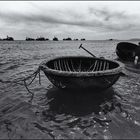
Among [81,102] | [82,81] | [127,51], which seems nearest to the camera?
[82,81]

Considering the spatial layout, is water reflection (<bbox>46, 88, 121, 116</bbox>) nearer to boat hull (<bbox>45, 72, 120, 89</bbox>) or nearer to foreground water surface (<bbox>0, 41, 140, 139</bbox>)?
foreground water surface (<bbox>0, 41, 140, 139</bbox>)

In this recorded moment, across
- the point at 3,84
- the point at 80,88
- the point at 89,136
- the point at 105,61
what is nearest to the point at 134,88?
the point at 105,61

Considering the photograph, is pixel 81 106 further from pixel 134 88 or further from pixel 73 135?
pixel 134 88

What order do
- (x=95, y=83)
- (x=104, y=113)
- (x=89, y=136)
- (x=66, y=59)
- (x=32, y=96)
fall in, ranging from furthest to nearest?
(x=66, y=59) < (x=32, y=96) < (x=95, y=83) < (x=104, y=113) < (x=89, y=136)

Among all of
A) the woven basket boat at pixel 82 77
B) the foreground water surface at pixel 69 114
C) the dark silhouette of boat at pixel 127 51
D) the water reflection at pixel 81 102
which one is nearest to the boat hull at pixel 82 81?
the woven basket boat at pixel 82 77

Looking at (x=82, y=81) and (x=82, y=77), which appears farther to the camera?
(x=82, y=81)

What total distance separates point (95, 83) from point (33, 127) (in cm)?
226

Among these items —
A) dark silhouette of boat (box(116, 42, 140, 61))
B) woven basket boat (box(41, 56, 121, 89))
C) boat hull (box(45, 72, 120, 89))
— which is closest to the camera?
woven basket boat (box(41, 56, 121, 89))

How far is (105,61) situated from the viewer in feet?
23.8

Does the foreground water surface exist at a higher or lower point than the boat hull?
lower

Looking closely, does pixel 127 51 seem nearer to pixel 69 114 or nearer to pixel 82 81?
pixel 82 81

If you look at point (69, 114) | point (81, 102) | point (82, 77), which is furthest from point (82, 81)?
point (69, 114)

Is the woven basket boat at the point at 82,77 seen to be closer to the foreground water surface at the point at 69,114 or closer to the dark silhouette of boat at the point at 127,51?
the foreground water surface at the point at 69,114

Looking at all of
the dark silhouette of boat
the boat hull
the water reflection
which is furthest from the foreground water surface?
the dark silhouette of boat
